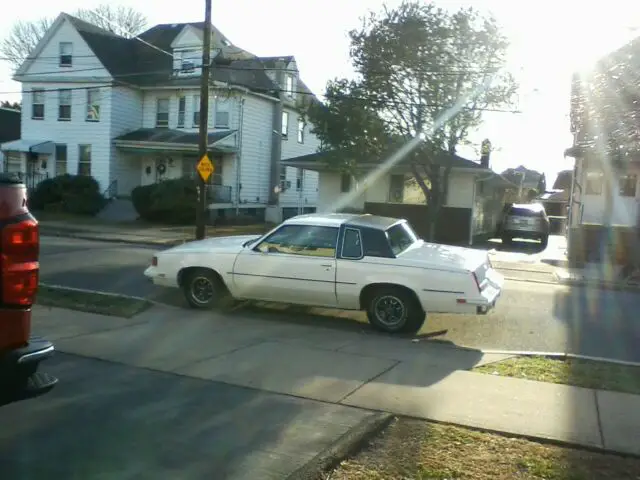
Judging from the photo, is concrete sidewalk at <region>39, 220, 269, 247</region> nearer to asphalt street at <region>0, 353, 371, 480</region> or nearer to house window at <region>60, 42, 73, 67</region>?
house window at <region>60, 42, 73, 67</region>

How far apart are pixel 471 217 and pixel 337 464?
23845 millimetres

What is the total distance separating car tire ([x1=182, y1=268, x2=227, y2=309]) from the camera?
33.9 feet

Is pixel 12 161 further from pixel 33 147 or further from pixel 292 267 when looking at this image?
pixel 292 267

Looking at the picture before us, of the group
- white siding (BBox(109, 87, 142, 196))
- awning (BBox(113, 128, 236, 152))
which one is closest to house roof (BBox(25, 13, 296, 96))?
white siding (BBox(109, 87, 142, 196))

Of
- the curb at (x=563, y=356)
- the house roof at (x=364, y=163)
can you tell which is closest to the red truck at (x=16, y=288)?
the curb at (x=563, y=356)

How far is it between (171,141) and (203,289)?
2363 cm

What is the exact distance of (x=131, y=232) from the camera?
85.5 ft

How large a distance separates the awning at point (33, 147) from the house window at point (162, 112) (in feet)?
17.8

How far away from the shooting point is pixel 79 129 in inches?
1366

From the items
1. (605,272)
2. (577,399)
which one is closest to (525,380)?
(577,399)

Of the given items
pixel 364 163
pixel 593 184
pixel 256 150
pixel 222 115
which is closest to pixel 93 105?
pixel 222 115

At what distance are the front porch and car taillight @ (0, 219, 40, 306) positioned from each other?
94.9ft

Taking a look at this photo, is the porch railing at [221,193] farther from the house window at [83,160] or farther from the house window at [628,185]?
the house window at [628,185]

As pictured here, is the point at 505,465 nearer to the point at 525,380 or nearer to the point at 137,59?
the point at 525,380
